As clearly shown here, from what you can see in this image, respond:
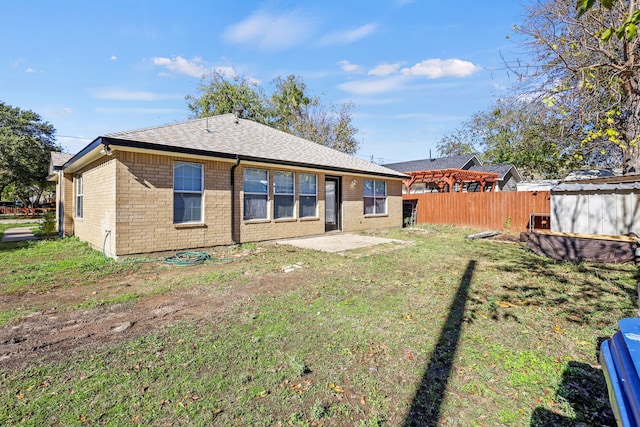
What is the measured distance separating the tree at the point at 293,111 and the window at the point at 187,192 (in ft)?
73.3

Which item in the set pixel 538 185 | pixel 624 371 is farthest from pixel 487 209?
pixel 624 371

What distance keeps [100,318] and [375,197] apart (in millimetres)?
11726

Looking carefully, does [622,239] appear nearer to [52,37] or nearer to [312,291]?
[312,291]

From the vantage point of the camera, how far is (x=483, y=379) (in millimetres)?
2623

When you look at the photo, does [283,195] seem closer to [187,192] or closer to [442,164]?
[187,192]

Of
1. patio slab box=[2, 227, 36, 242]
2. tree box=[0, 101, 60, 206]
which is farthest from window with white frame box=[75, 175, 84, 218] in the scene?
tree box=[0, 101, 60, 206]

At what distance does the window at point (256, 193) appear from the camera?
31.0 feet

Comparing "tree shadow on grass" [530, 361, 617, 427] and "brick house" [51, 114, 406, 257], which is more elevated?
"brick house" [51, 114, 406, 257]

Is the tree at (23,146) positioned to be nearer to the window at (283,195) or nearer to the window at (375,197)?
the window at (283,195)

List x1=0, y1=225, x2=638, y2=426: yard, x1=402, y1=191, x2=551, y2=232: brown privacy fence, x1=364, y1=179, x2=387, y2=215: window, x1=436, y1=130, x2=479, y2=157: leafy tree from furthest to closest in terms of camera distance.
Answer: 1. x1=436, y1=130, x2=479, y2=157: leafy tree
2. x1=364, y1=179, x2=387, y2=215: window
3. x1=402, y1=191, x2=551, y2=232: brown privacy fence
4. x1=0, y1=225, x2=638, y2=426: yard

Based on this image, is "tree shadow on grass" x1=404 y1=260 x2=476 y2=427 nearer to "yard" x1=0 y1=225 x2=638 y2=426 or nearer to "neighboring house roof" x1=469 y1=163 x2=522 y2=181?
"yard" x1=0 y1=225 x2=638 y2=426

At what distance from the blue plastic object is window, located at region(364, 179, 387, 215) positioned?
11.9 metres

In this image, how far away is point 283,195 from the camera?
10469 mm

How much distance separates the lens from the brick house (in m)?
7.26
